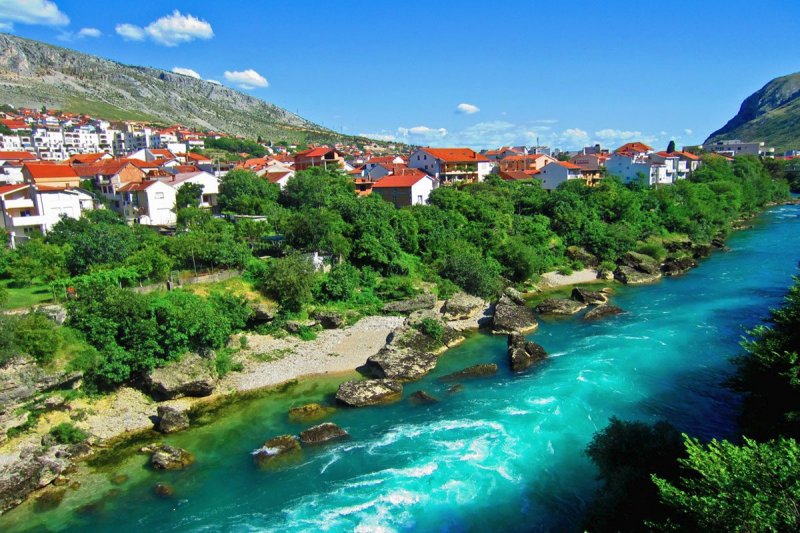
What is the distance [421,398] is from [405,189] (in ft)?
108

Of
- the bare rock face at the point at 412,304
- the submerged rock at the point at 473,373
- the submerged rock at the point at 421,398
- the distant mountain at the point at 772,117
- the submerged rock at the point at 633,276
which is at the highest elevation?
the distant mountain at the point at 772,117

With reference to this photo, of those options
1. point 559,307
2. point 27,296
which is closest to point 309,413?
point 27,296

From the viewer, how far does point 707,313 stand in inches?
1194

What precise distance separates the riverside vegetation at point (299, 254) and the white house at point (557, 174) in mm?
4248

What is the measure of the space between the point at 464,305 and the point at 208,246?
17.0 meters

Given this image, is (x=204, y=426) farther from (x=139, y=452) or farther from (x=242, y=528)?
(x=242, y=528)

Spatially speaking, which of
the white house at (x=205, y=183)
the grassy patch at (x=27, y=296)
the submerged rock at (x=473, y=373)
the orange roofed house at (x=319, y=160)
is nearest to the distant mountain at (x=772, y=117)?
the orange roofed house at (x=319, y=160)

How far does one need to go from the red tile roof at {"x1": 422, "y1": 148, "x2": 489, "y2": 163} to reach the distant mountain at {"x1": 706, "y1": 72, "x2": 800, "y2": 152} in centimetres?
10873

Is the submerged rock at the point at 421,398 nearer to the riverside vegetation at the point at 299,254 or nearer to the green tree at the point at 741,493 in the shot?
the riverside vegetation at the point at 299,254

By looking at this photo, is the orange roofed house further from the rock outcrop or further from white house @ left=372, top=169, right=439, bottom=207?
the rock outcrop

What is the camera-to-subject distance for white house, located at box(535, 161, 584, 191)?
64.8m

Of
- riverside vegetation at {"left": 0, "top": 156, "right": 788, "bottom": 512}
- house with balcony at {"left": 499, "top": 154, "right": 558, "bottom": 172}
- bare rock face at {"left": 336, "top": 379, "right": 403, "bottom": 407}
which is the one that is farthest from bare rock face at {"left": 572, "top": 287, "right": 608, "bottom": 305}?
house with balcony at {"left": 499, "top": 154, "right": 558, "bottom": 172}

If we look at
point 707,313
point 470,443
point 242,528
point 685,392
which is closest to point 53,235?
point 242,528

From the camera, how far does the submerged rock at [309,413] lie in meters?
20.2
